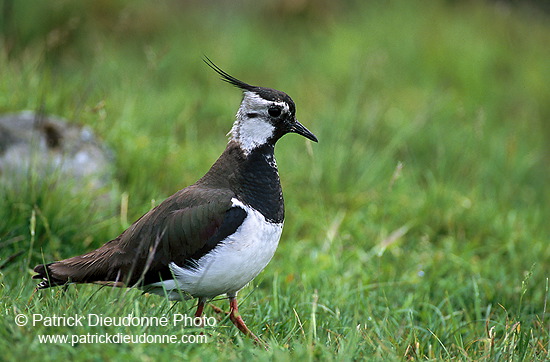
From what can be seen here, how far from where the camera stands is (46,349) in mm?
2693

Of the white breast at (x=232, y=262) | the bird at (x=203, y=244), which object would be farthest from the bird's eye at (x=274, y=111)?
the white breast at (x=232, y=262)

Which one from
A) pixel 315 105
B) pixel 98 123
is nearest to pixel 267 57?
pixel 315 105

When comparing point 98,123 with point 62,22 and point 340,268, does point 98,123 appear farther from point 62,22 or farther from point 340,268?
point 62,22

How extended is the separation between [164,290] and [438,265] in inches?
93.4

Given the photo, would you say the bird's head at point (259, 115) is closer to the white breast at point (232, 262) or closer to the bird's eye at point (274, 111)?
the bird's eye at point (274, 111)

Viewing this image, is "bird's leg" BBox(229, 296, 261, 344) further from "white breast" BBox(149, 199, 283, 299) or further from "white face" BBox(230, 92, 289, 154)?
"white face" BBox(230, 92, 289, 154)

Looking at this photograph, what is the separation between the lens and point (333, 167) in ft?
19.5

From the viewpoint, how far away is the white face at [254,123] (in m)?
3.75

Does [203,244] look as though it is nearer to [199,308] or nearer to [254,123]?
[199,308]

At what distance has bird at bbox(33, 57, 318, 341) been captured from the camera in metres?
3.40

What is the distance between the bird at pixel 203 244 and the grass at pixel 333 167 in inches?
4.6

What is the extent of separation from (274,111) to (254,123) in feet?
0.41

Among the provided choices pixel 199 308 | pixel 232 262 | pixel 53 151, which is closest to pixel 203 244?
pixel 232 262

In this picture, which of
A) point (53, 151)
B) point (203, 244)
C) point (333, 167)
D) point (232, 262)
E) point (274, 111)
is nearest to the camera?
point (232, 262)
